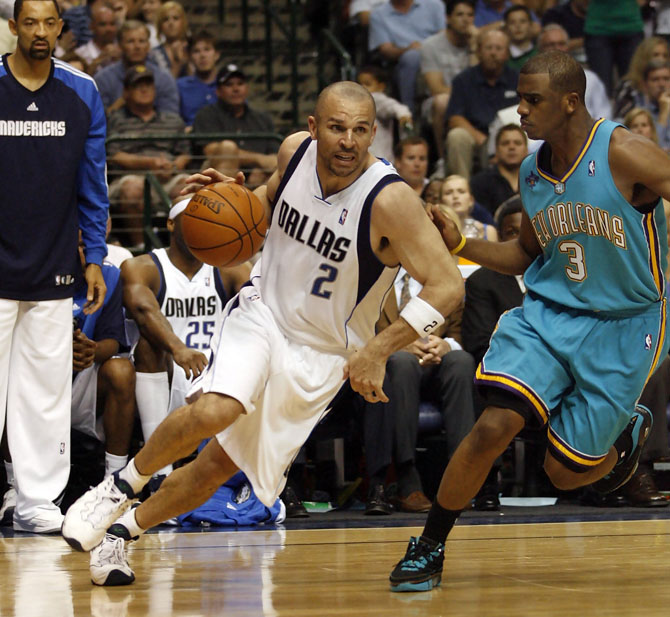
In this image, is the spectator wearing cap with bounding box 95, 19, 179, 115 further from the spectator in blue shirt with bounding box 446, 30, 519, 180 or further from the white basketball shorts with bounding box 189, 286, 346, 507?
the white basketball shorts with bounding box 189, 286, 346, 507

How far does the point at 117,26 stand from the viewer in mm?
10258

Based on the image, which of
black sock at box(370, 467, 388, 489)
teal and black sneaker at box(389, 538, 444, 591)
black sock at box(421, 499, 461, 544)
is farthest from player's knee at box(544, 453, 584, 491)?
black sock at box(370, 467, 388, 489)

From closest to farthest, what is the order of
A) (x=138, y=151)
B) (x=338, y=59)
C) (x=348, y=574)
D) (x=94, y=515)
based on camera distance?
1. (x=94, y=515)
2. (x=348, y=574)
3. (x=138, y=151)
4. (x=338, y=59)

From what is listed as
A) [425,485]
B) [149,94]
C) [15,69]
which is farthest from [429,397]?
[149,94]

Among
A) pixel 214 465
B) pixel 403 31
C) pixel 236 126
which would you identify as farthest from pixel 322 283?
pixel 403 31

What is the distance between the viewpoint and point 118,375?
6090mm

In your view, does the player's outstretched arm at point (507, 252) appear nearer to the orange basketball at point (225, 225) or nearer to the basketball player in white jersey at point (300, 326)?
the basketball player in white jersey at point (300, 326)

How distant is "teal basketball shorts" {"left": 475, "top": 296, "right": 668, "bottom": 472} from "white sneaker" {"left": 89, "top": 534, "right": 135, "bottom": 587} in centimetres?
142

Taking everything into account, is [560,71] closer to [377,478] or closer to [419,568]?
[419,568]

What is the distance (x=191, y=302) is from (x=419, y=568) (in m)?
2.78

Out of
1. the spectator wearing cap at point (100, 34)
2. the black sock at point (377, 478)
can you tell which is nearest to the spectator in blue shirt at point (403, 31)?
the spectator wearing cap at point (100, 34)

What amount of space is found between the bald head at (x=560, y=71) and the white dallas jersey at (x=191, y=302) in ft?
8.97

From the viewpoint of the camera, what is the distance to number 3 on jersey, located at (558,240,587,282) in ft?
13.8

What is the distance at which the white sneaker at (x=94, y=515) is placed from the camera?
3.96 m
